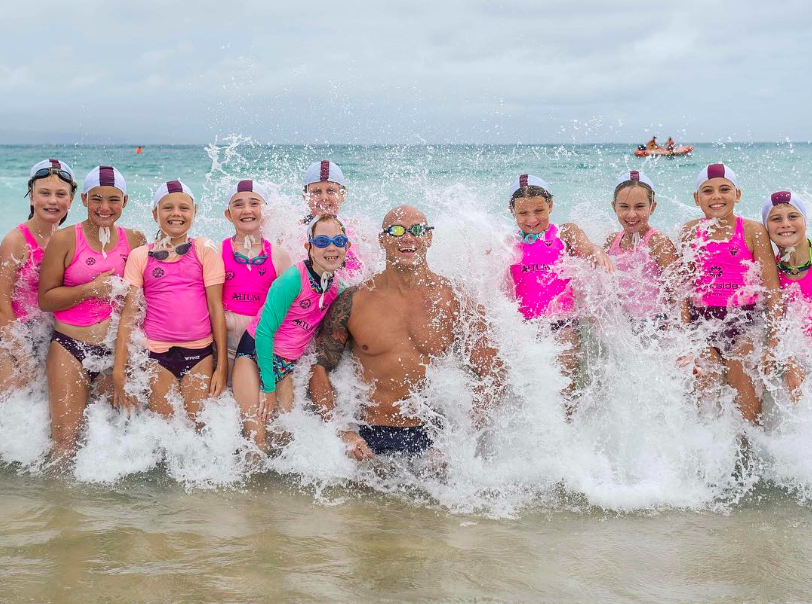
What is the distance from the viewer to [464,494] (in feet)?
14.0

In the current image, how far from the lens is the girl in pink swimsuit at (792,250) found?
4895 millimetres

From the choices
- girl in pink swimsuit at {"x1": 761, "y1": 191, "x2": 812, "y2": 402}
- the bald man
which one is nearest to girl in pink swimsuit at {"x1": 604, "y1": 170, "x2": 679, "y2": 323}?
girl in pink swimsuit at {"x1": 761, "y1": 191, "x2": 812, "y2": 402}

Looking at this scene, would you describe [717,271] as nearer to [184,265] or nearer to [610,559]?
[610,559]

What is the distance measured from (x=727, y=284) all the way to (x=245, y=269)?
138 inches

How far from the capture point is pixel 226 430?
472 centimetres

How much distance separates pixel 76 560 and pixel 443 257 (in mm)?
3358

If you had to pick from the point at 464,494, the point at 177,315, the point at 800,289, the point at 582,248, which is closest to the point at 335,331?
the point at 177,315

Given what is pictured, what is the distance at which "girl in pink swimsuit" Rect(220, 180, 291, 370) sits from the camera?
489cm

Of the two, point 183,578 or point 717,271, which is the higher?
point 717,271

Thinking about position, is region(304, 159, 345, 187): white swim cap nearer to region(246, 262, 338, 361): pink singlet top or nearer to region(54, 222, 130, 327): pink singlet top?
region(246, 262, 338, 361): pink singlet top

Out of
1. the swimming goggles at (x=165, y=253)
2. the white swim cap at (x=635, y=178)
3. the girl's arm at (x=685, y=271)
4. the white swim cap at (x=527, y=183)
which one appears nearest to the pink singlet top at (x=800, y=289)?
the girl's arm at (x=685, y=271)

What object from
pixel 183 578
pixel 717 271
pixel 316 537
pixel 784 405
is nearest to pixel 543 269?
pixel 717 271

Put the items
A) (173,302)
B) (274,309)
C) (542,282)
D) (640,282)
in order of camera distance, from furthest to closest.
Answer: (640,282) < (542,282) < (173,302) < (274,309)

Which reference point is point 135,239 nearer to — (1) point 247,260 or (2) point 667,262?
(1) point 247,260
